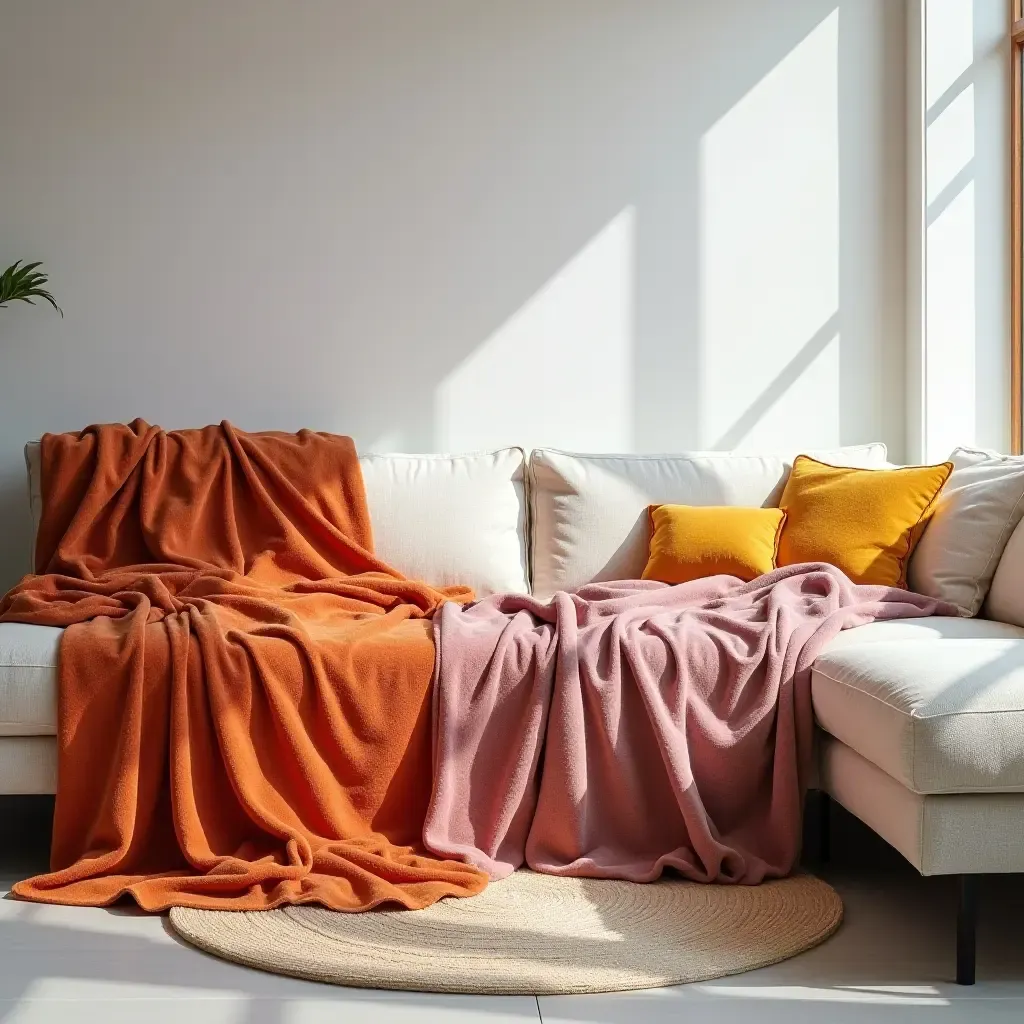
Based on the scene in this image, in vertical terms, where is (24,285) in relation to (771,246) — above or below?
below

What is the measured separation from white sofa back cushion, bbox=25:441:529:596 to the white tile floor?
145cm

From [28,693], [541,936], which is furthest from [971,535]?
[28,693]

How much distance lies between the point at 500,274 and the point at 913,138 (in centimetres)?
143

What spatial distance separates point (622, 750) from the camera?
2.77 m

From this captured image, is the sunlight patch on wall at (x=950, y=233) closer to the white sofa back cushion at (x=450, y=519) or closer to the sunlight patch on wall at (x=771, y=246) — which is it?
the sunlight patch on wall at (x=771, y=246)

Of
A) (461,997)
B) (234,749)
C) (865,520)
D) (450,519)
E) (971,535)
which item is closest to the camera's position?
(461,997)

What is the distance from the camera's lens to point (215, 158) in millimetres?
4023

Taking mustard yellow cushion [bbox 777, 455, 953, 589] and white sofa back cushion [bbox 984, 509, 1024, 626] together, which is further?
mustard yellow cushion [bbox 777, 455, 953, 589]

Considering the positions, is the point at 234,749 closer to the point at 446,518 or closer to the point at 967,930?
the point at 446,518

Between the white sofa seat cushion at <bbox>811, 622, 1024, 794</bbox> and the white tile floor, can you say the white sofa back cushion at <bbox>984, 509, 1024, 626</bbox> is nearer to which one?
the white sofa seat cushion at <bbox>811, 622, 1024, 794</bbox>

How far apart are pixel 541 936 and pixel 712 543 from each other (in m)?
1.47

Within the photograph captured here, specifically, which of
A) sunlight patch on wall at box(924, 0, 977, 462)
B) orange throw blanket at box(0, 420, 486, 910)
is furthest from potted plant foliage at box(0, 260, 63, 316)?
sunlight patch on wall at box(924, 0, 977, 462)

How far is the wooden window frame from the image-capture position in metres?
4.00

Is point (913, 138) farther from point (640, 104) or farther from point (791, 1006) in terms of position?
point (791, 1006)
